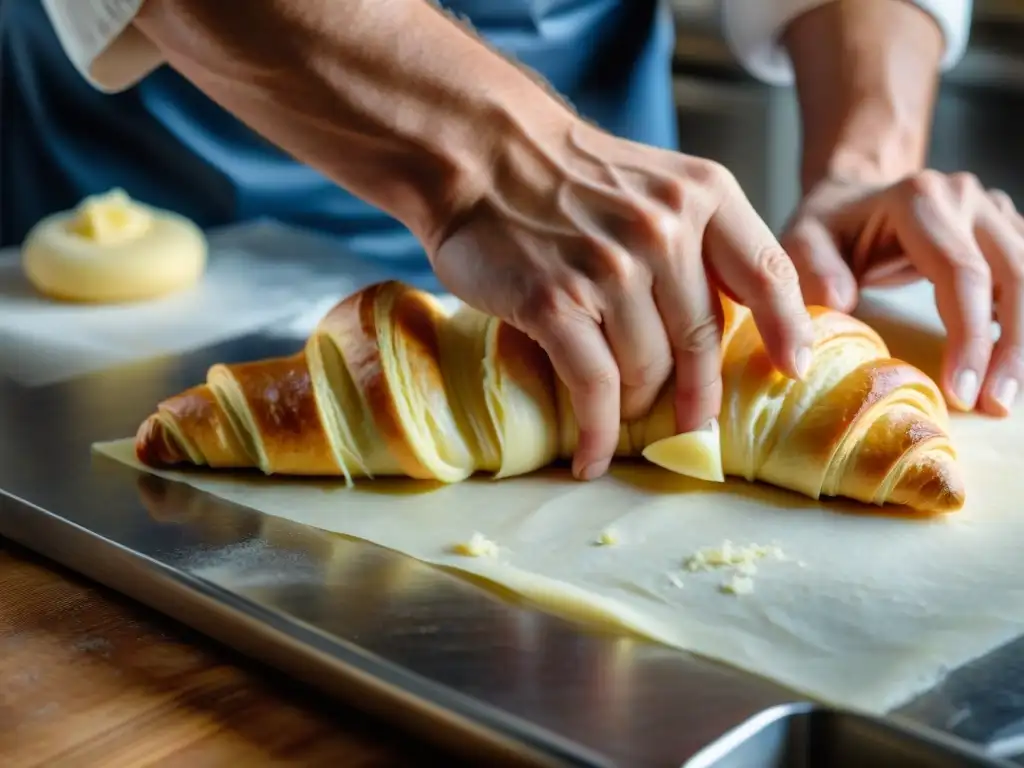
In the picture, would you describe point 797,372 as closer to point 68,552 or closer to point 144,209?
point 68,552

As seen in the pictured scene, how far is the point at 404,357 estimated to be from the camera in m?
1.18

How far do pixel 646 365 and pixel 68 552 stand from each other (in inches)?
20.3

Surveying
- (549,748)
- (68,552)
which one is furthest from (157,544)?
(549,748)

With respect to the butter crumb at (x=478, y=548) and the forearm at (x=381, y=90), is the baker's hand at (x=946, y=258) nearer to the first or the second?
the forearm at (x=381, y=90)

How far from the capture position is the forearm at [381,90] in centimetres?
118

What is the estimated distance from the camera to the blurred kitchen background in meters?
2.44

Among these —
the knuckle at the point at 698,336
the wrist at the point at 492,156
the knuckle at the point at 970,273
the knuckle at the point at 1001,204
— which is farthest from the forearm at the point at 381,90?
the knuckle at the point at 1001,204

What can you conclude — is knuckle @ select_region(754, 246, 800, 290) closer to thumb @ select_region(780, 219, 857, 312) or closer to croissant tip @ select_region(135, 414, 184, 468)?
thumb @ select_region(780, 219, 857, 312)

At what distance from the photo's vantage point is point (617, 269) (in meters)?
1.10

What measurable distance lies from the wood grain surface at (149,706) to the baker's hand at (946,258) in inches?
29.4

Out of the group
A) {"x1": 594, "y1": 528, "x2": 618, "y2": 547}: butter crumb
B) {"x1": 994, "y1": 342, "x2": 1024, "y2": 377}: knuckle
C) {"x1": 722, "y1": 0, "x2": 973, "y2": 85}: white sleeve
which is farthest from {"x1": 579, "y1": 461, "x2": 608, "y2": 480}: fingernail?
{"x1": 722, "y1": 0, "x2": 973, "y2": 85}: white sleeve

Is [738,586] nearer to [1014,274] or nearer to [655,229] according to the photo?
[655,229]

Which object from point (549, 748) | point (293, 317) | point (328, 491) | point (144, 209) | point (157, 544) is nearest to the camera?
point (549, 748)

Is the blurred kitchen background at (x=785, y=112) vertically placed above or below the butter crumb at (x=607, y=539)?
above
